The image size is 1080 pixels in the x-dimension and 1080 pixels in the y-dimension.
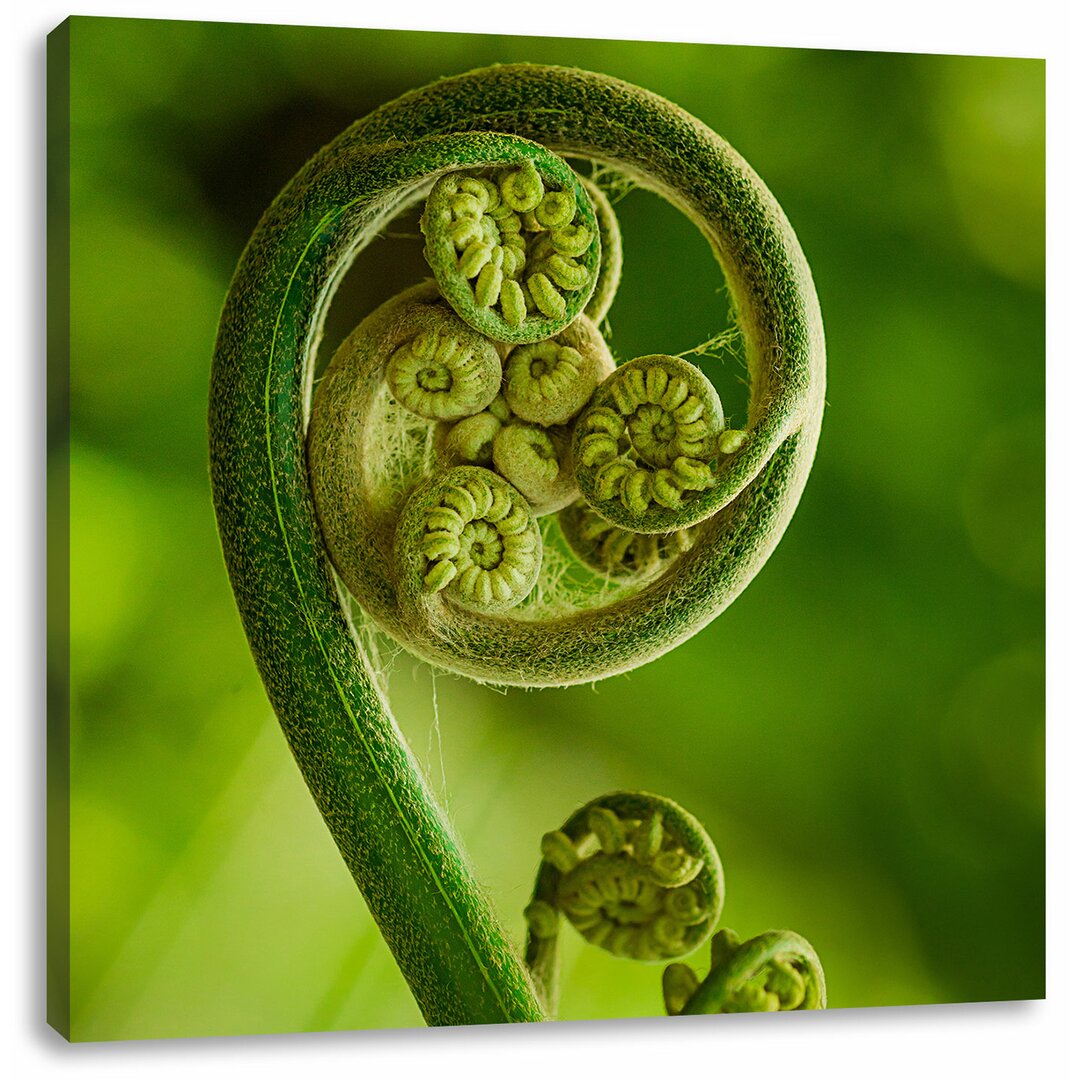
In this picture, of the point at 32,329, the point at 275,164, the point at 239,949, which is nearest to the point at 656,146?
the point at 275,164

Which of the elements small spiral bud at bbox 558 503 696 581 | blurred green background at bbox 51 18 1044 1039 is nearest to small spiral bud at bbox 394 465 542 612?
small spiral bud at bbox 558 503 696 581

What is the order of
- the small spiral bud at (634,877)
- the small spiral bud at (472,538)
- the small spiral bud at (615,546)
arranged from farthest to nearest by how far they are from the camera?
the small spiral bud at (634,877), the small spiral bud at (615,546), the small spiral bud at (472,538)

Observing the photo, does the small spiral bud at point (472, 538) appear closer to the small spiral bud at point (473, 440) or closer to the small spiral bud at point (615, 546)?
the small spiral bud at point (473, 440)

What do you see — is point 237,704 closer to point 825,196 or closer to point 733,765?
point 733,765

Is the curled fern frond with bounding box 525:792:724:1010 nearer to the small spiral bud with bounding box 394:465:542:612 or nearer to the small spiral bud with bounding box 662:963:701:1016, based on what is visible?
A: the small spiral bud with bounding box 662:963:701:1016

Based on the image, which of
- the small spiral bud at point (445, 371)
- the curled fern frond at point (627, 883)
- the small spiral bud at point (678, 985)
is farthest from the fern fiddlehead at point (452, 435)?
the small spiral bud at point (678, 985)
